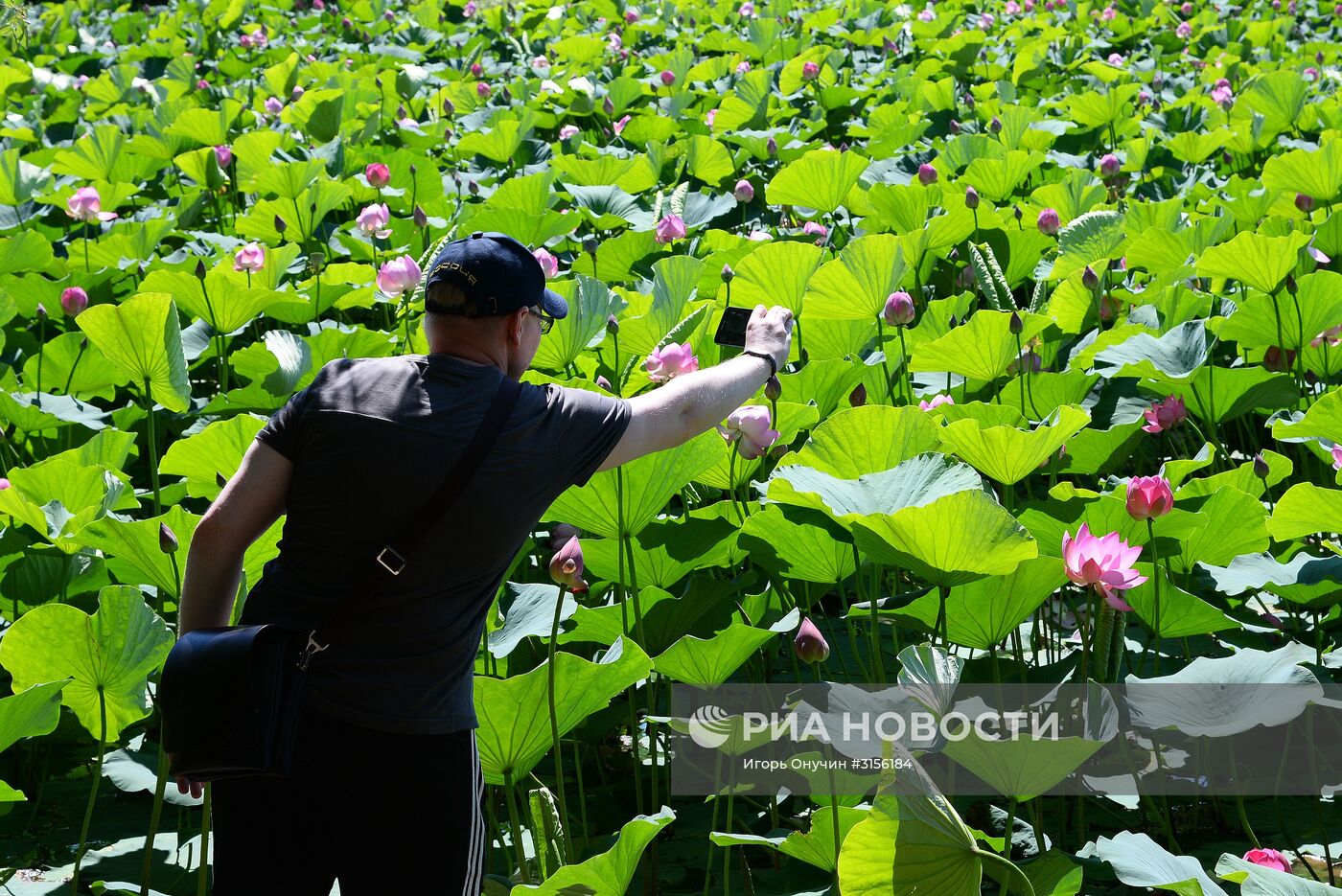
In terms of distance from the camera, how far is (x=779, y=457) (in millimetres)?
2172

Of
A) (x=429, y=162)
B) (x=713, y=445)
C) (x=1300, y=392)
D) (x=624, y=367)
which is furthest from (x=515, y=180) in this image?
(x=1300, y=392)

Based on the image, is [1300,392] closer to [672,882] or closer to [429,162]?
[672,882]

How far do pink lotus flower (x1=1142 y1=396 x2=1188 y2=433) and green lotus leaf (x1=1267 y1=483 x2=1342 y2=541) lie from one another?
341 mm

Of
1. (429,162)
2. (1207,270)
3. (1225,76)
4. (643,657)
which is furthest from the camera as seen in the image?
(1225,76)

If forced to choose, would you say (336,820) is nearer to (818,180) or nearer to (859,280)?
(859,280)

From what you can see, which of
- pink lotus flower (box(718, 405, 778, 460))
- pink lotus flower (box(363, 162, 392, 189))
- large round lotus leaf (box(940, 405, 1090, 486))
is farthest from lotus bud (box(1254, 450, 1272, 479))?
pink lotus flower (box(363, 162, 392, 189))

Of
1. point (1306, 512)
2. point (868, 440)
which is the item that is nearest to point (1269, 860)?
point (1306, 512)

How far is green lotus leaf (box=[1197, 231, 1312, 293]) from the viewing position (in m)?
2.24

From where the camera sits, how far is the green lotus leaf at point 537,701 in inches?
58.3

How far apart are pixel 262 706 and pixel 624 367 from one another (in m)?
1.38

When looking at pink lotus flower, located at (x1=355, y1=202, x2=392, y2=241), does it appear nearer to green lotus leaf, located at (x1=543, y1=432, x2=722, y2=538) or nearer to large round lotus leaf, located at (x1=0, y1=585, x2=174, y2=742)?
green lotus leaf, located at (x1=543, y1=432, x2=722, y2=538)

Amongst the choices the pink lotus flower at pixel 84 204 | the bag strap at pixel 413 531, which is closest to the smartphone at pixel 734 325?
the bag strap at pixel 413 531

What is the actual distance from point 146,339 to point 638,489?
0.94 m

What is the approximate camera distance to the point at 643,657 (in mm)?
1518
